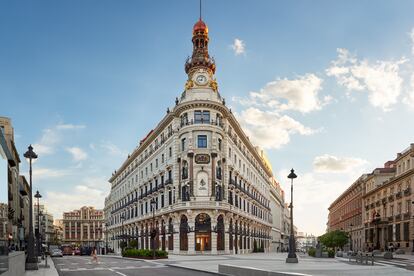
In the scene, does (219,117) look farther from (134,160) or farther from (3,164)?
(3,164)

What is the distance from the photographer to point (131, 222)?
8375 centimetres

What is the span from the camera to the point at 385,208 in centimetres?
7256

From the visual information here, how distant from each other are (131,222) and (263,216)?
27343 millimetres

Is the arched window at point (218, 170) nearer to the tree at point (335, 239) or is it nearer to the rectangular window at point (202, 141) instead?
the rectangular window at point (202, 141)

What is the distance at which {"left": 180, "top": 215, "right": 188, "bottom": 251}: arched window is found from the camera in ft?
185

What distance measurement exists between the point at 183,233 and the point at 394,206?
33610mm

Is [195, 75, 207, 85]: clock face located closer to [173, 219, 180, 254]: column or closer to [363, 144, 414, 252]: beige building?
[173, 219, 180, 254]: column

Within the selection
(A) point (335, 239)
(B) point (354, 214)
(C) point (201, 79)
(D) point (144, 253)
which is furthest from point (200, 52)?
(B) point (354, 214)

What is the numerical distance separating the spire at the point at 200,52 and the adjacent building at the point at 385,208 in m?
31.1

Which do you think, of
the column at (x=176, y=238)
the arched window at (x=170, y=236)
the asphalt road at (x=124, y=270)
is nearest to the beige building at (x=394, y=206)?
the column at (x=176, y=238)

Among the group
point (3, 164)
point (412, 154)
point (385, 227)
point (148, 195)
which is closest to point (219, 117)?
point (148, 195)

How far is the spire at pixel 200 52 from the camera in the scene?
217 feet

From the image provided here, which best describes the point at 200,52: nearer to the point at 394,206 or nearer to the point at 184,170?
the point at 184,170

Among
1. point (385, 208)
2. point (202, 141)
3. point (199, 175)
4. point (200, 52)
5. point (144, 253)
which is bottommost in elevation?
point (144, 253)
